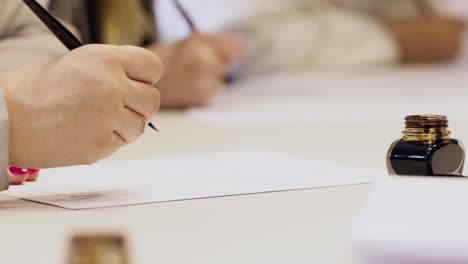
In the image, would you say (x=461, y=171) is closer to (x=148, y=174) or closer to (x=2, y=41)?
(x=148, y=174)

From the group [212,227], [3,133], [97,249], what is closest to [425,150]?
[212,227]

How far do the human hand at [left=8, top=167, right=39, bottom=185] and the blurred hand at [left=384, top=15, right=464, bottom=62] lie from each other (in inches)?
71.2

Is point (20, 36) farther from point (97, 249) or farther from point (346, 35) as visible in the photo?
point (346, 35)

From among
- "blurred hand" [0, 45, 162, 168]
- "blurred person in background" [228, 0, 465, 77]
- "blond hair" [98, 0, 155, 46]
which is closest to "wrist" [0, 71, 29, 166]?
"blurred hand" [0, 45, 162, 168]

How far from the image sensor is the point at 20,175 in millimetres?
774

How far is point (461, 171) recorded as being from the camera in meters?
0.76

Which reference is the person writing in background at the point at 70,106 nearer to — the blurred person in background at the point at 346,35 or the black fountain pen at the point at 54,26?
the black fountain pen at the point at 54,26

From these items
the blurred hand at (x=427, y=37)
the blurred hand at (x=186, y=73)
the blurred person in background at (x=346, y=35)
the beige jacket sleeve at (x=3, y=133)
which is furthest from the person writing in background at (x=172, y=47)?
the blurred hand at (x=427, y=37)

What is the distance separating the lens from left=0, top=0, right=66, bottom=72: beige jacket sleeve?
3.25 feet

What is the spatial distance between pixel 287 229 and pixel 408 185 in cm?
8

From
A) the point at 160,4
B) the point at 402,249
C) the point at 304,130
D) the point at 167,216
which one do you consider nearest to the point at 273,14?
the point at 160,4

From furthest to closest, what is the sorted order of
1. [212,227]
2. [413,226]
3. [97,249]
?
[212,227] < [413,226] < [97,249]

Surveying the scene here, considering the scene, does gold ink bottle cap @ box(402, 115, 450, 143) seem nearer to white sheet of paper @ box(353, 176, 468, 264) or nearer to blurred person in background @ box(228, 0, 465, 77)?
white sheet of paper @ box(353, 176, 468, 264)

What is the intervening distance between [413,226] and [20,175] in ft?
1.29
